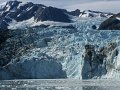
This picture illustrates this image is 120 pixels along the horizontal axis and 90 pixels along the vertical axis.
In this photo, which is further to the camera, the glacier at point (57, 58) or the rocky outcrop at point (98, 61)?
the glacier at point (57, 58)

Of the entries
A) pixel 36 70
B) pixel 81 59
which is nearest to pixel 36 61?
pixel 36 70

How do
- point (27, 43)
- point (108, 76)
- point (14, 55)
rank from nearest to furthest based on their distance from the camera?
point (108, 76)
point (14, 55)
point (27, 43)

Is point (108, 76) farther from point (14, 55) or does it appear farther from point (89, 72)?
point (14, 55)

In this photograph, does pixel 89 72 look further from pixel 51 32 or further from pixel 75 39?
pixel 51 32

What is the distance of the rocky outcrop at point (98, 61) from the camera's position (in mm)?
79887

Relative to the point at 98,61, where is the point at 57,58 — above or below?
below

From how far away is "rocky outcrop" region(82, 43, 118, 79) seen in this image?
3145 inches

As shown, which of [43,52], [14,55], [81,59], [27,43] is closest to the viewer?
[81,59]

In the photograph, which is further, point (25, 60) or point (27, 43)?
point (27, 43)

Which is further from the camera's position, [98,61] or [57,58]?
[57,58]

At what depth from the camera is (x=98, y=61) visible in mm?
82812

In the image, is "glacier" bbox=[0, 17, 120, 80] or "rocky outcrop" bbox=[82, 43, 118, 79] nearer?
"rocky outcrop" bbox=[82, 43, 118, 79]

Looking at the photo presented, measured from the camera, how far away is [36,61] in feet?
283

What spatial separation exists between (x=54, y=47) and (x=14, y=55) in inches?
408
